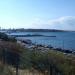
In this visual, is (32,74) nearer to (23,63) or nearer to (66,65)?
(23,63)

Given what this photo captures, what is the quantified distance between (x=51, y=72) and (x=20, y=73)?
151 centimetres

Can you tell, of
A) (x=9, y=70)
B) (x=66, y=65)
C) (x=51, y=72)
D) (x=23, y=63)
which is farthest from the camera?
(x=66, y=65)

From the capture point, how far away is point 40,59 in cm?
1400

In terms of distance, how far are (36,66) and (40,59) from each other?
4.97 feet

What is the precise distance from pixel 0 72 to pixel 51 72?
1900 mm

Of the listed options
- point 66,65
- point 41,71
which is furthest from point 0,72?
point 66,65

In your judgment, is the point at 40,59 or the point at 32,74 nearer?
the point at 32,74

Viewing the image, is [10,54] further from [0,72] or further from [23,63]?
[0,72]

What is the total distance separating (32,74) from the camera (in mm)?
10891

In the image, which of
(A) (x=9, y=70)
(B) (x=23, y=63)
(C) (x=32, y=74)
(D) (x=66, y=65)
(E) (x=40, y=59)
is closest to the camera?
(A) (x=9, y=70)

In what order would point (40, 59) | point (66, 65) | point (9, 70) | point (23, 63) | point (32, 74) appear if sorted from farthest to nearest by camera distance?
point (40, 59) → point (66, 65) → point (23, 63) → point (32, 74) → point (9, 70)

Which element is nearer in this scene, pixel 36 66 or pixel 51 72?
pixel 51 72

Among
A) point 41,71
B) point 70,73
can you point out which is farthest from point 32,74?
point 70,73

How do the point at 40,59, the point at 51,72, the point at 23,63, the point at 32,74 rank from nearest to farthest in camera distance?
the point at 51,72 → the point at 32,74 → the point at 23,63 → the point at 40,59
